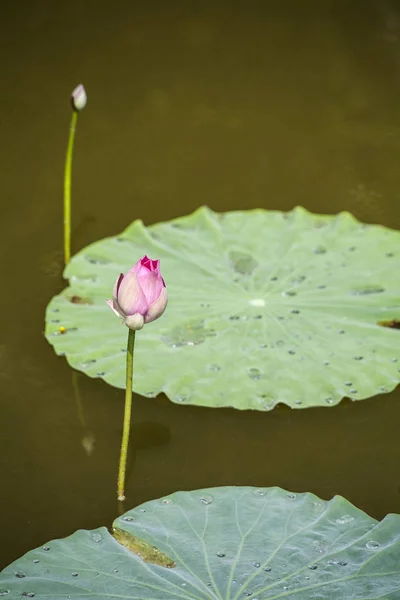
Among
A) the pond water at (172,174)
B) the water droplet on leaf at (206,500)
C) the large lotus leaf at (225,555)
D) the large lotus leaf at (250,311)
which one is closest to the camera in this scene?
the large lotus leaf at (225,555)

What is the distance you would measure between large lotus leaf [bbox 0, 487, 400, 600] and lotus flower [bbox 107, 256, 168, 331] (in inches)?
14.6

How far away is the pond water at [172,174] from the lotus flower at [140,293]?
1.42ft

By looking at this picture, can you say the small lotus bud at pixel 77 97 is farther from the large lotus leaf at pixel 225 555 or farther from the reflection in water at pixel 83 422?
the large lotus leaf at pixel 225 555

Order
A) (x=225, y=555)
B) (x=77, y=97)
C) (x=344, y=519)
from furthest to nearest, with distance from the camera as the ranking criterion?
1. (x=77, y=97)
2. (x=344, y=519)
3. (x=225, y=555)

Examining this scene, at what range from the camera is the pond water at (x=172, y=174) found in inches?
81.5

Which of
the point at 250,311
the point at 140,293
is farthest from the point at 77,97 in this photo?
the point at 140,293

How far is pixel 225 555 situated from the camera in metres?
1.68

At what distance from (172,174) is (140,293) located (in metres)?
1.54

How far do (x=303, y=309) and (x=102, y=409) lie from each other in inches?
23.0

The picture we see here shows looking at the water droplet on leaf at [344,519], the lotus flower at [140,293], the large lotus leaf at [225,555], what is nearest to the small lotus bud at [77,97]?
the lotus flower at [140,293]

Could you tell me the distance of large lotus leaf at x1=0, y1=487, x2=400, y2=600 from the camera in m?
1.59

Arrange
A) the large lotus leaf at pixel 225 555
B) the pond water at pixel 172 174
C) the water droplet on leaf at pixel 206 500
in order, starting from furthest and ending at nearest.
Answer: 1. the pond water at pixel 172 174
2. the water droplet on leaf at pixel 206 500
3. the large lotus leaf at pixel 225 555

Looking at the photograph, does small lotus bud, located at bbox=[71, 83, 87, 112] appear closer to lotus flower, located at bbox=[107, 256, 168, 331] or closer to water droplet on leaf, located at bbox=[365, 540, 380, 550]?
lotus flower, located at bbox=[107, 256, 168, 331]

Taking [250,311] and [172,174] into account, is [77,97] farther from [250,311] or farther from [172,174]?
[250,311]
